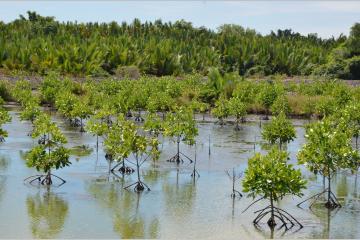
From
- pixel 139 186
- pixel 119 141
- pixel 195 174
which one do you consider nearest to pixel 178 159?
pixel 195 174

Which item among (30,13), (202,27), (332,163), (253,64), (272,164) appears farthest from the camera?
(202,27)

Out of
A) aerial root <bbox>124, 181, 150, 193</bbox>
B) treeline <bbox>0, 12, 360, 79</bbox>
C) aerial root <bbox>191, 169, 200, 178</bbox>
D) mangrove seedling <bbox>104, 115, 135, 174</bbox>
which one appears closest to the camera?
aerial root <bbox>124, 181, 150, 193</bbox>

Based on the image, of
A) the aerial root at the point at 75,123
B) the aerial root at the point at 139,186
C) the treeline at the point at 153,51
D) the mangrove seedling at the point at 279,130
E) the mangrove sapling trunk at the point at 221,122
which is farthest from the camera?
the treeline at the point at 153,51

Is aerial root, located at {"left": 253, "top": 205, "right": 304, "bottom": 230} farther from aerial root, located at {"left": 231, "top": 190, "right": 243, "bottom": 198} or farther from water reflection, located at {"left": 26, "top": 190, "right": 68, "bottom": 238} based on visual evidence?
water reflection, located at {"left": 26, "top": 190, "right": 68, "bottom": 238}

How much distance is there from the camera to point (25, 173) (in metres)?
20.3

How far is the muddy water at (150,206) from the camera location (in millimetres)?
14656

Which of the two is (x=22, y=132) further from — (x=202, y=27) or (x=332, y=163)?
(x=202, y=27)

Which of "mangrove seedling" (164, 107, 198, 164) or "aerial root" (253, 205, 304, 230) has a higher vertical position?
"mangrove seedling" (164, 107, 198, 164)

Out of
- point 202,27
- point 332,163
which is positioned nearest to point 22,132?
point 332,163

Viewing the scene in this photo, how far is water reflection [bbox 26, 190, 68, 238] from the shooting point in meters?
14.4

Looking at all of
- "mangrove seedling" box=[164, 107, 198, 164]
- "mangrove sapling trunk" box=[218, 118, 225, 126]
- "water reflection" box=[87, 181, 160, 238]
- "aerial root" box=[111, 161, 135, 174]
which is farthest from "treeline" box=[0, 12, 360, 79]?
"water reflection" box=[87, 181, 160, 238]

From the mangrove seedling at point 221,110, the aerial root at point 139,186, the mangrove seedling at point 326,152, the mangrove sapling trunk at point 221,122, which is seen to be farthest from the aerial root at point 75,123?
the mangrove seedling at point 326,152

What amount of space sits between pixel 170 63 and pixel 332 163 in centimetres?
4300

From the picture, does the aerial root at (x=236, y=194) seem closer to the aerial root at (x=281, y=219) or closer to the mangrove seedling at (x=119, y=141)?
the aerial root at (x=281, y=219)
